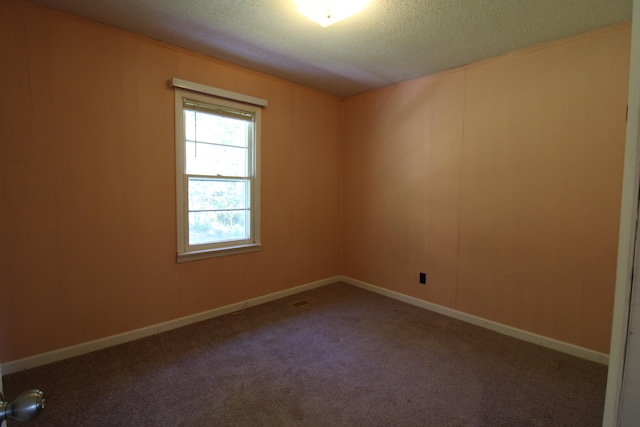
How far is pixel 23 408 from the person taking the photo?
2.10ft

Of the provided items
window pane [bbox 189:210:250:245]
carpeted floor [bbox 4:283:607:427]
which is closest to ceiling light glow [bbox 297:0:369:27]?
window pane [bbox 189:210:250:245]

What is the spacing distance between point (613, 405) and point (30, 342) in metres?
3.16

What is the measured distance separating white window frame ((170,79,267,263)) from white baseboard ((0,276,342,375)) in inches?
22.4

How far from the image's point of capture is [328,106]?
4.15 meters

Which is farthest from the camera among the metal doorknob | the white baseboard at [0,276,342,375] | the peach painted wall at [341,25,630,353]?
the peach painted wall at [341,25,630,353]

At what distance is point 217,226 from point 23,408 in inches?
104

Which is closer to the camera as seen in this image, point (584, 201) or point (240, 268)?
point (584, 201)

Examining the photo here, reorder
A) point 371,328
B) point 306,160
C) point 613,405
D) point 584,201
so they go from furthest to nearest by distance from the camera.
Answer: point 306,160 < point 371,328 < point 584,201 < point 613,405

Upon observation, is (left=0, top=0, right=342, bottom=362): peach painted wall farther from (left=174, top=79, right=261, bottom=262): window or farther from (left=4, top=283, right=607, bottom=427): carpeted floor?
(left=4, top=283, right=607, bottom=427): carpeted floor

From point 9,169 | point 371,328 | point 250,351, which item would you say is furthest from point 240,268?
point 9,169

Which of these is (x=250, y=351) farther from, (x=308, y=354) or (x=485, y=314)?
(x=485, y=314)

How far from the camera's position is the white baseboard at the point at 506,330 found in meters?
2.48

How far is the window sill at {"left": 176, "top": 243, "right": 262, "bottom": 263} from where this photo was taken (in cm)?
295

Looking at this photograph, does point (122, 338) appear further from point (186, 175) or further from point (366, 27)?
point (366, 27)
